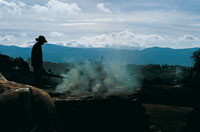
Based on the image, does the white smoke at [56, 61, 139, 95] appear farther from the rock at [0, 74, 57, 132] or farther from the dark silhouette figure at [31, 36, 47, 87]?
the rock at [0, 74, 57, 132]

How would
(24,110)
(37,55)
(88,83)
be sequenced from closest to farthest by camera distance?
1. (24,110)
2. (37,55)
3. (88,83)

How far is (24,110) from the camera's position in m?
7.12

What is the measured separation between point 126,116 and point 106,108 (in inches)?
33.8

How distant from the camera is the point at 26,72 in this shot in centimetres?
2666

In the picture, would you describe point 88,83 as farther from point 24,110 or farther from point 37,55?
point 24,110

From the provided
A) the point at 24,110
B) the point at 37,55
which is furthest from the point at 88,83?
the point at 24,110

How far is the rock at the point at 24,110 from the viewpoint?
6.82 m

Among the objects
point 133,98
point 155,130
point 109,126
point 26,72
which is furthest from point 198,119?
point 26,72

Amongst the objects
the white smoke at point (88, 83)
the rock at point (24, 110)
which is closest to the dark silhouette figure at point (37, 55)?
the white smoke at point (88, 83)

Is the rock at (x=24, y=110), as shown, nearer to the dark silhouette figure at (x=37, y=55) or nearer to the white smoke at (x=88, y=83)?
the dark silhouette figure at (x=37, y=55)

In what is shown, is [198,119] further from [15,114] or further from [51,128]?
[15,114]

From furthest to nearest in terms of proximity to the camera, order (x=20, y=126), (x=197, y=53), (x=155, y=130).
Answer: (x=197, y=53) → (x=155, y=130) → (x=20, y=126)

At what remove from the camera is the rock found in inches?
269

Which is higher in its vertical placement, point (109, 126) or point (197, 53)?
point (197, 53)
